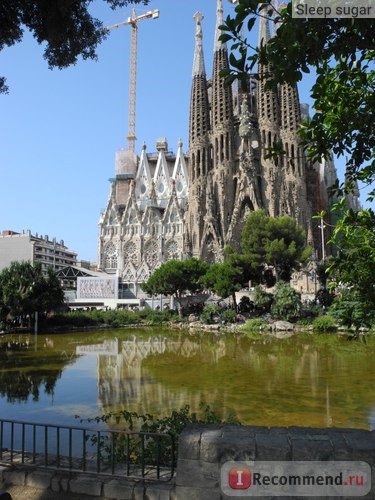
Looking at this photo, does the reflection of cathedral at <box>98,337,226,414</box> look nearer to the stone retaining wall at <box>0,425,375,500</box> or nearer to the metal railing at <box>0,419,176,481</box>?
the metal railing at <box>0,419,176,481</box>

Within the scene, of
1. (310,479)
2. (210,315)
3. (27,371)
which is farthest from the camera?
(210,315)

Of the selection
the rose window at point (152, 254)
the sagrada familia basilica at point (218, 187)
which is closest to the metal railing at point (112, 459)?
the sagrada familia basilica at point (218, 187)

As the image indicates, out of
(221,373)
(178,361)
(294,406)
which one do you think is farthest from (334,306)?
(178,361)

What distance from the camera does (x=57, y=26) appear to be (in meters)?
7.51

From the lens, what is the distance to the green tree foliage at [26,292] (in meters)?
32.9

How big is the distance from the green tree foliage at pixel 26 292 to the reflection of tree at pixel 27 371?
845cm

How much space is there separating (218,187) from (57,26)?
182 feet

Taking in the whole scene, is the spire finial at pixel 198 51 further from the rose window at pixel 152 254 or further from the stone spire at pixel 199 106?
the rose window at pixel 152 254

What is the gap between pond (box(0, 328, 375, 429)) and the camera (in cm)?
1030

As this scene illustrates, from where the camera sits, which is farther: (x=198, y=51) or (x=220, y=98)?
(x=198, y=51)

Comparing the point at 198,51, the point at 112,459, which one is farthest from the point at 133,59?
the point at 112,459

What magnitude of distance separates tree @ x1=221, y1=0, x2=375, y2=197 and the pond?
622 centimetres

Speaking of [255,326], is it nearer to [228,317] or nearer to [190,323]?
[228,317]

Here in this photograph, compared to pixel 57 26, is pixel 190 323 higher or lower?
lower
